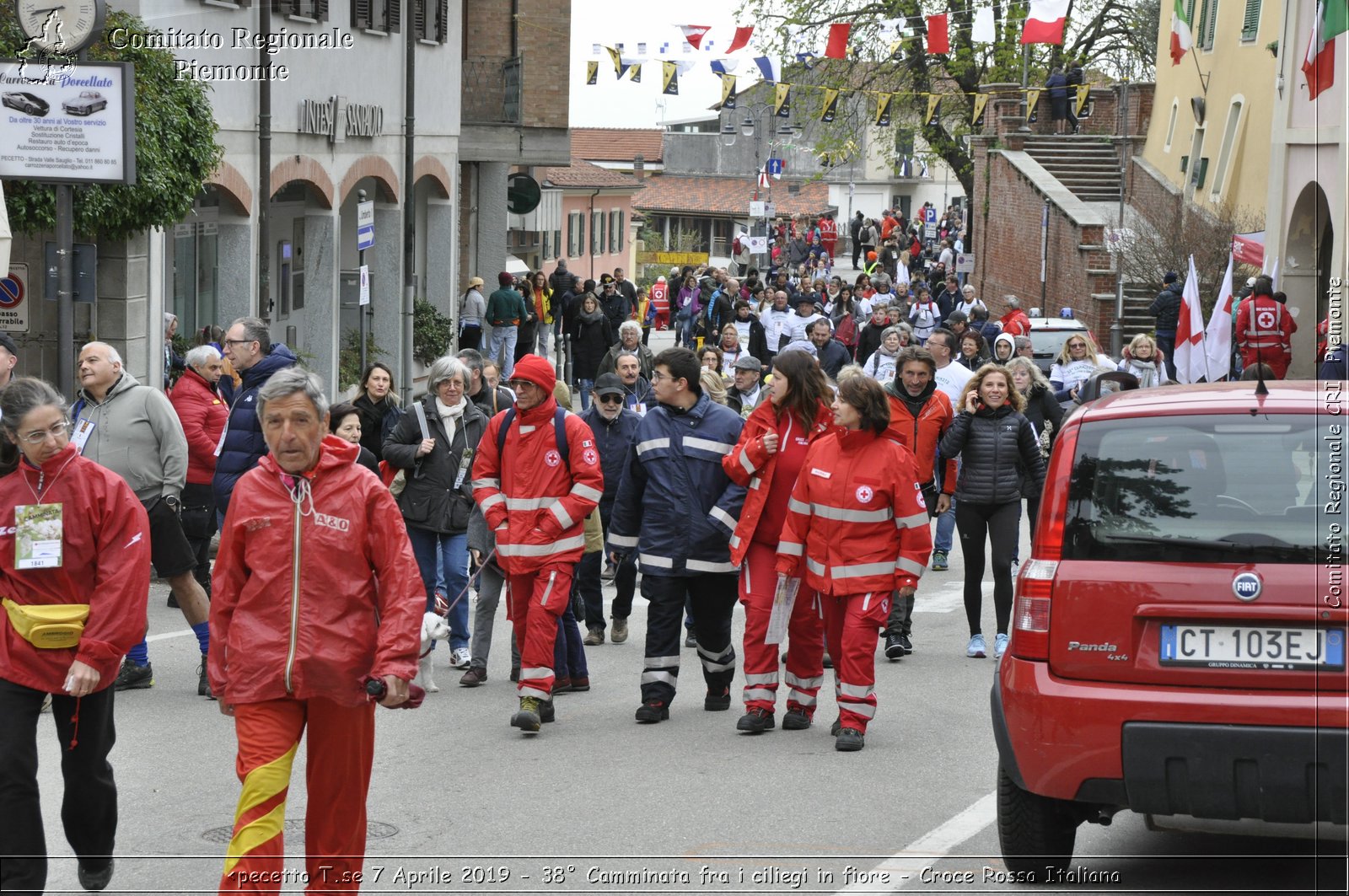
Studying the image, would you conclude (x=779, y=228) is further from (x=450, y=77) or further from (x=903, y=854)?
(x=903, y=854)

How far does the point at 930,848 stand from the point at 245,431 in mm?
5119

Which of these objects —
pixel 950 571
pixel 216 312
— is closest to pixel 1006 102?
pixel 216 312

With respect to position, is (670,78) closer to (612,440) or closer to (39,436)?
(612,440)

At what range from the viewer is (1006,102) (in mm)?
46219

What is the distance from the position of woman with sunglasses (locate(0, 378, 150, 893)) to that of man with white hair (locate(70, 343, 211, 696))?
3238 mm

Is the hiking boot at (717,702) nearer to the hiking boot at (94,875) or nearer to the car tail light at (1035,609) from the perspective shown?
the car tail light at (1035,609)

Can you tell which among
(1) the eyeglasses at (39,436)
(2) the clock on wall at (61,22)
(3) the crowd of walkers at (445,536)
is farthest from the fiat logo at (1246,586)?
(2) the clock on wall at (61,22)

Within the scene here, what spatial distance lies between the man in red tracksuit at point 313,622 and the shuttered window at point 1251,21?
33.3m

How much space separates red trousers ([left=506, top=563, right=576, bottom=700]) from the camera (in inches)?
367

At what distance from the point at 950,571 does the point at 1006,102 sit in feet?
106

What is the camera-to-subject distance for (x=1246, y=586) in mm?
5781

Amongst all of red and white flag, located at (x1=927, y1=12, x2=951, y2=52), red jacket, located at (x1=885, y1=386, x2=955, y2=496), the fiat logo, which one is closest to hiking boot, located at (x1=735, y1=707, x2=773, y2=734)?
red jacket, located at (x1=885, y1=386, x2=955, y2=496)

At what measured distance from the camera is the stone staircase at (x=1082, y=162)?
4597 centimetres

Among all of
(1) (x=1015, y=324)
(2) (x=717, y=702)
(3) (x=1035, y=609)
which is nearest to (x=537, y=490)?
(2) (x=717, y=702)
